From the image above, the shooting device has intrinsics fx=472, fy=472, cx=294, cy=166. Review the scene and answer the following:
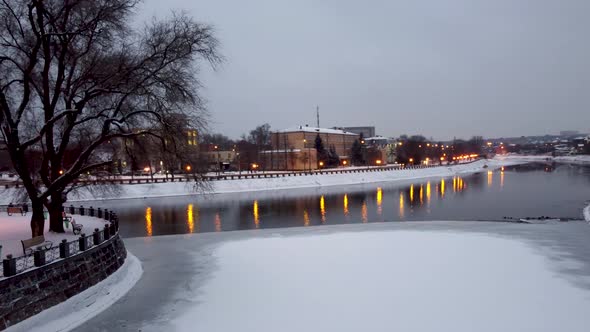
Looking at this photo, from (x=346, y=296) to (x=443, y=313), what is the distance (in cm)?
306

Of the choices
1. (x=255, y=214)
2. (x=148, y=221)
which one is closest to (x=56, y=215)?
(x=148, y=221)

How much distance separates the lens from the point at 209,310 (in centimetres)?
1434

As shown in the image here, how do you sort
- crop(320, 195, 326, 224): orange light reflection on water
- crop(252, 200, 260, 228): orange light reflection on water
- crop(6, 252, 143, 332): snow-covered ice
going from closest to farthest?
crop(6, 252, 143, 332): snow-covered ice, crop(252, 200, 260, 228): orange light reflection on water, crop(320, 195, 326, 224): orange light reflection on water

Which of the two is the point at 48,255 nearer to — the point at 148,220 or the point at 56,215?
the point at 56,215

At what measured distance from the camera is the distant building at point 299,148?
11331 centimetres

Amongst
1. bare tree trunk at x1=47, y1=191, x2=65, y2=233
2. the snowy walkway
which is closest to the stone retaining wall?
the snowy walkway

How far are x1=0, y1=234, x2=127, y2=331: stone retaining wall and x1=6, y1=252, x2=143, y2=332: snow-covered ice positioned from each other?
169 millimetres

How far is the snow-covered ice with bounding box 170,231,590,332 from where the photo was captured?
12883 mm

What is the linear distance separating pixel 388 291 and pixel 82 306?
962 centimetres

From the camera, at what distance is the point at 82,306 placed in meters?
14.5

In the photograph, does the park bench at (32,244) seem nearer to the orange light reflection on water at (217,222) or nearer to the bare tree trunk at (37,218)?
the bare tree trunk at (37,218)

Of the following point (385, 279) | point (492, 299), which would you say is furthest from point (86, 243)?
point (492, 299)

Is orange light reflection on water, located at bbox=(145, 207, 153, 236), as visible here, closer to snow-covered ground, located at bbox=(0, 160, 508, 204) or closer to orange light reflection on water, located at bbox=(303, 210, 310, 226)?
snow-covered ground, located at bbox=(0, 160, 508, 204)

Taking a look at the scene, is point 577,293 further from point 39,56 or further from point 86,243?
point 39,56
